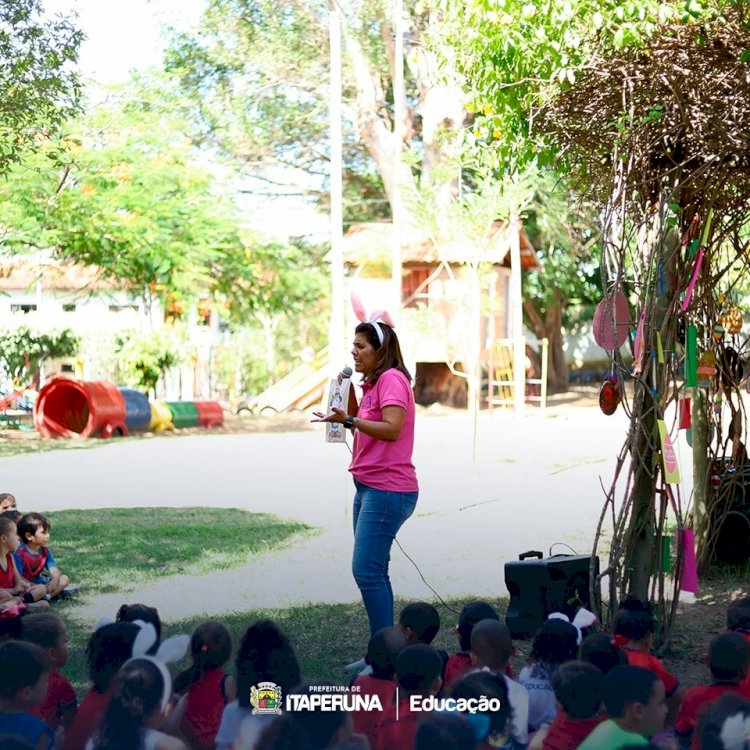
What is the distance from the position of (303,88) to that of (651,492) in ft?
81.5

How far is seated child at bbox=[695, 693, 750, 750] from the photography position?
3.21 m

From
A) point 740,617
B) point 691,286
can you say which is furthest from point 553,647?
point 691,286

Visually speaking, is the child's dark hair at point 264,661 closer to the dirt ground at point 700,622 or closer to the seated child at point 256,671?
the seated child at point 256,671

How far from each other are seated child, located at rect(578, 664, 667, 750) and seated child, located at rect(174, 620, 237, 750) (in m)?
1.11

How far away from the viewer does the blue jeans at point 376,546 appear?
4.94m

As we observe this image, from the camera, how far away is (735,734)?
3217mm

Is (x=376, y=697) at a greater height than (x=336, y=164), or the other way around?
(x=336, y=164)

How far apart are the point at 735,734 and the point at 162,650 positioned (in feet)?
5.50

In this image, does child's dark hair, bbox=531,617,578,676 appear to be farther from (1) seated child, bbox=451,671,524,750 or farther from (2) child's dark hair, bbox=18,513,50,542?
(2) child's dark hair, bbox=18,513,50,542

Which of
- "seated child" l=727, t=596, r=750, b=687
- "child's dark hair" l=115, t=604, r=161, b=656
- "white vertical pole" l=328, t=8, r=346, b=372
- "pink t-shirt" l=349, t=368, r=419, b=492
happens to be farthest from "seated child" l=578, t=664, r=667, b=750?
"white vertical pole" l=328, t=8, r=346, b=372

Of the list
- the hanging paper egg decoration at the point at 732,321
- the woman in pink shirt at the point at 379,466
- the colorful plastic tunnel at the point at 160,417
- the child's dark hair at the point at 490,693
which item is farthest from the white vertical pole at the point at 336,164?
→ the child's dark hair at the point at 490,693

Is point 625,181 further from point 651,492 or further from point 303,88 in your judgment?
point 303,88

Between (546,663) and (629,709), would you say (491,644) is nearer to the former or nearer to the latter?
(546,663)

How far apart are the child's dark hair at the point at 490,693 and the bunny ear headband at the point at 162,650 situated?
0.83 metres
